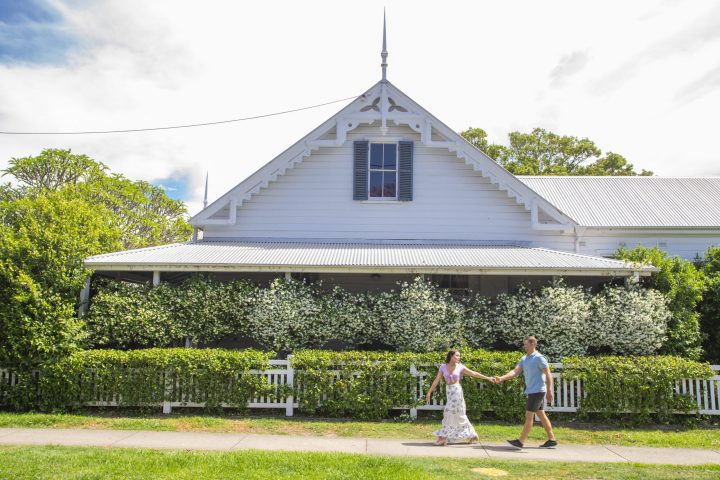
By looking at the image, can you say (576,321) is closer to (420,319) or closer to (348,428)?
(420,319)

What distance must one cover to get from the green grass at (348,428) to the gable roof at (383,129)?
21.2 feet

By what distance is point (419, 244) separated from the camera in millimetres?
15070

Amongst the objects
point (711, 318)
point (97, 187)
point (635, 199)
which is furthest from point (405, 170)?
point (97, 187)

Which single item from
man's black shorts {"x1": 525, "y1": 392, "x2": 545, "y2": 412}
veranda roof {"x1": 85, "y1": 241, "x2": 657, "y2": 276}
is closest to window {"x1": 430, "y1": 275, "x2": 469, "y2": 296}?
veranda roof {"x1": 85, "y1": 241, "x2": 657, "y2": 276}

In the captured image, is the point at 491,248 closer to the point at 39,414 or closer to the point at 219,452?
the point at 219,452

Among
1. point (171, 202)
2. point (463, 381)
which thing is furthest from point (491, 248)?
point (171, 202)

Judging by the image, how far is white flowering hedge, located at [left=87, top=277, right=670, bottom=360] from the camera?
1190cm

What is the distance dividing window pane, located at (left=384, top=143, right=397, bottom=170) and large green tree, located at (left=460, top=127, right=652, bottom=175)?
2181 centimetres

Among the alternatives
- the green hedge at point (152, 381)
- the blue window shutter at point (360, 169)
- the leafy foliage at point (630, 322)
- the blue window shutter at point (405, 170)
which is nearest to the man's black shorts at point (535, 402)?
the leafy foliage at point (630, 322)

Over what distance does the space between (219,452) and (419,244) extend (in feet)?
27.9

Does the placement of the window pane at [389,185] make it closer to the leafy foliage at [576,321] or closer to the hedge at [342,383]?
the leafy foliage at [576,321]

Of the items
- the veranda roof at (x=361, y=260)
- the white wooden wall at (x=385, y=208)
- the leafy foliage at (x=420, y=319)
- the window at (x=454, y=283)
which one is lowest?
the leafy foliage at (x=420, y=319)

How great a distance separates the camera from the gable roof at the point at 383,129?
1539 cm

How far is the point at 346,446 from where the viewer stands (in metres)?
8.70
